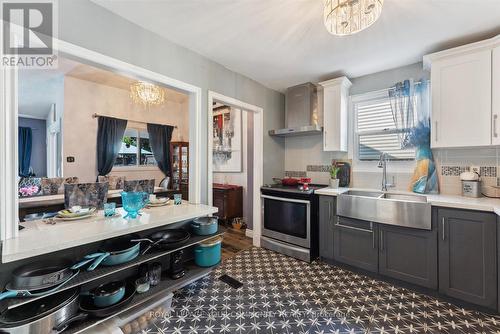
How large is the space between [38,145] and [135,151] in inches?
174

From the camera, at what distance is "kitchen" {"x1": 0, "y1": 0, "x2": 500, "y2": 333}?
4.67 feet

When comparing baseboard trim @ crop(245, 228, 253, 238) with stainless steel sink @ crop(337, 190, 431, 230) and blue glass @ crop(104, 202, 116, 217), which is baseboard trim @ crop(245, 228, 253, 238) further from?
blue glass @ crop(104, 202, 116, 217)

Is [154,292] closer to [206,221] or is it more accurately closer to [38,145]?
[206,221]

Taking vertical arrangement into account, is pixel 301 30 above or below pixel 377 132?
above

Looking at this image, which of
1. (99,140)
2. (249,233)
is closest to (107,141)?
(99,140)

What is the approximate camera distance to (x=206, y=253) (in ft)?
6.68

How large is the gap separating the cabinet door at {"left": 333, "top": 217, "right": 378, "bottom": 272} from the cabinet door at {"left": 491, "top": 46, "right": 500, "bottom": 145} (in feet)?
4.26

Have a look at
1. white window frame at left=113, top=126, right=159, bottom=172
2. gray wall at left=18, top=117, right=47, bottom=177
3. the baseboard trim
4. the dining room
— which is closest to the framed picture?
the dining room

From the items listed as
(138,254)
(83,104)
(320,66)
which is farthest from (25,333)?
(83,104)

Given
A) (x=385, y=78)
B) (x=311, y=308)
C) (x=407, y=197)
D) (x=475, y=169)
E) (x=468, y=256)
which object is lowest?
(x=311, y=308)

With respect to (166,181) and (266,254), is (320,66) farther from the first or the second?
(166,181)

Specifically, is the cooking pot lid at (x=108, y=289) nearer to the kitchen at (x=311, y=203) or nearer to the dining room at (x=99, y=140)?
the kitchen at (x=311, y=203)

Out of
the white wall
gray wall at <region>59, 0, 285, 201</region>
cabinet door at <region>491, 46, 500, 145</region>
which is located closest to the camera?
gray wall at <region>59, 0, 285, 201</region>

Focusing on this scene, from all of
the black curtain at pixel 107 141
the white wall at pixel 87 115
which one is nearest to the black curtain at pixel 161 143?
the white wall at pixel 87 115
